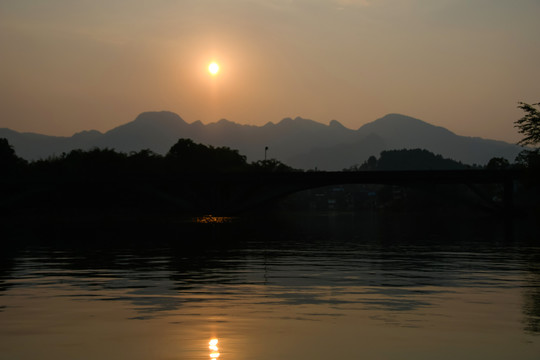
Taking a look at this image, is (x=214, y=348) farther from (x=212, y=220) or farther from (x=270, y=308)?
(x=212, y=220)

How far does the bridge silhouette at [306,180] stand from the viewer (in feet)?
374

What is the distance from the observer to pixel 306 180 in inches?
4712

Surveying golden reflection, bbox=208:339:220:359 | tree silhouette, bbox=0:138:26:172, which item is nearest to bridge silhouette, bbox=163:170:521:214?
tree silhouette, bbox=0:138:26:172

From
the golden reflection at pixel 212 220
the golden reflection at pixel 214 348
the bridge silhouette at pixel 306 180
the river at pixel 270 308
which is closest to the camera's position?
the golden reflection at pixel 214 348

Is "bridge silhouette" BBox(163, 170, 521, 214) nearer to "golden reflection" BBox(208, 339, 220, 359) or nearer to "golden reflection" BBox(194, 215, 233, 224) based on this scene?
"golden reflection" BBox(194, 215, 233, 224)

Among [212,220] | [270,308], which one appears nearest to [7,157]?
[212,220]

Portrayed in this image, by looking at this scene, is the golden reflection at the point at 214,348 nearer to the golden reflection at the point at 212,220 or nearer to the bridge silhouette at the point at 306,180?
the golden reflection at the point at 212,220

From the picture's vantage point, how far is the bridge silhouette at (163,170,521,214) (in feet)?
374

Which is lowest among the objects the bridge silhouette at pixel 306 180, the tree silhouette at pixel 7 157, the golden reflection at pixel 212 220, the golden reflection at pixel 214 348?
the golden reflection at pixel 214 348

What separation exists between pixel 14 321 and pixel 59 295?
5.22 meters

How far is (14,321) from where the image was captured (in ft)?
57.9

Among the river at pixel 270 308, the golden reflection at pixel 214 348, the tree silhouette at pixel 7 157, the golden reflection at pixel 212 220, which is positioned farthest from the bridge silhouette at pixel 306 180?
the golden reflection at pixel 214 348

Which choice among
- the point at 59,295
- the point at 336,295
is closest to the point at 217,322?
the point at 336,295

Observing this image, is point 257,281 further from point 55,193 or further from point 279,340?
point 55,193
